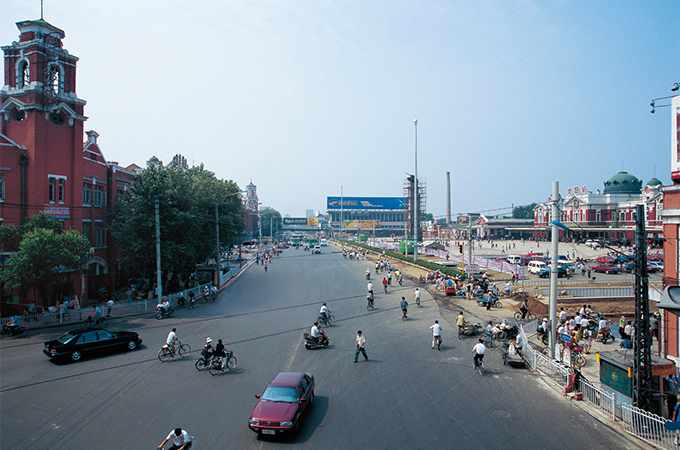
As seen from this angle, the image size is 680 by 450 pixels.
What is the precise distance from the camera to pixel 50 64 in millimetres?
29406

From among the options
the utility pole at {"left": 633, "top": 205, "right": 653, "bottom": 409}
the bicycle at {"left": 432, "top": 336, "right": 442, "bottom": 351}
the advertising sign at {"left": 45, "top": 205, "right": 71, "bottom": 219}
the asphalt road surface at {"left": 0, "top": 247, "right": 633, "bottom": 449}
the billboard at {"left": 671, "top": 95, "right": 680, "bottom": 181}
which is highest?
the billboard at {"left": 671, "top": 95, "right": 680, "bottom": 181}

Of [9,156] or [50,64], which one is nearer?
[9,156]

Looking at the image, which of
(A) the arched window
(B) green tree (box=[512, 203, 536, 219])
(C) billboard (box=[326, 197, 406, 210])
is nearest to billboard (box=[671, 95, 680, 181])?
(A) the arched window

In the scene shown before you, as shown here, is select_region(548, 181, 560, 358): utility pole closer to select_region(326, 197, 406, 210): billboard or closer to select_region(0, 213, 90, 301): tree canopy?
select_region(0, 213, 90, 301): tree canopy

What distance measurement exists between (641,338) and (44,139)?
3431 centimetres

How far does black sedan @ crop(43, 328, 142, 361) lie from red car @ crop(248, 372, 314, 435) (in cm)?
990

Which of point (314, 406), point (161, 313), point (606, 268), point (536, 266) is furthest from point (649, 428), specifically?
point (606, 268)

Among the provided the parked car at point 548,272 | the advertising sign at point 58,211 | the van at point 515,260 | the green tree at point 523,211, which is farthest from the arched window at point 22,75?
the green tree at point 523,211

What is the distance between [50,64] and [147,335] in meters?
21.5

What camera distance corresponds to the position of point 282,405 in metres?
10.4

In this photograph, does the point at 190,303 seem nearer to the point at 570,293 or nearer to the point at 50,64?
the point at 50,64

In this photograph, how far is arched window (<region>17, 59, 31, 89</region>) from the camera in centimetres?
2898

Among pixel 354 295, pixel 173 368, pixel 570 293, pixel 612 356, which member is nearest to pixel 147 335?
pixel 173 368

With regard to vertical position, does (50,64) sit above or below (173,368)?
above
